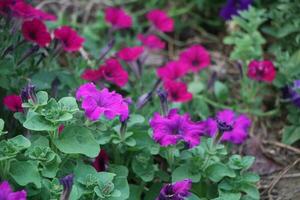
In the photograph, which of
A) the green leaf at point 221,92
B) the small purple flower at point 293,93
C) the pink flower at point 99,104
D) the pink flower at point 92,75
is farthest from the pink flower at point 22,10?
the small purple flower at point 293,93

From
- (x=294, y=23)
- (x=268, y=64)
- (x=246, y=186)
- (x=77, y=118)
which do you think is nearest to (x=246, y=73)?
(x=268, y=64)

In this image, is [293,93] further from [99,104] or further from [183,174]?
[99,104]

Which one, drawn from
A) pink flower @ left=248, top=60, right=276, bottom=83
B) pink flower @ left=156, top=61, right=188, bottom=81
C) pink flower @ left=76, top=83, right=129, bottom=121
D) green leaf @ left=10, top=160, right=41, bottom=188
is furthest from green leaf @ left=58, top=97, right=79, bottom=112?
pink flower @ left=248, top=60, right=276, bottom=83

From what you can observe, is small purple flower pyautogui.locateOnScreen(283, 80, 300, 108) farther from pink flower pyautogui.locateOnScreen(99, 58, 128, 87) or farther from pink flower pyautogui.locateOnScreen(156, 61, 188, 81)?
pink flower pyautogui.locateOnScreen(99, 58, 128, 87)

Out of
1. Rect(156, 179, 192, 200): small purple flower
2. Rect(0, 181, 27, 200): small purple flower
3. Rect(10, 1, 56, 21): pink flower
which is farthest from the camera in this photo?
Rect(10, 1, 56, 21): pink flower

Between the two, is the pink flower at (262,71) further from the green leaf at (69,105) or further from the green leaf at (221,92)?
the green leaf at (69,105)
